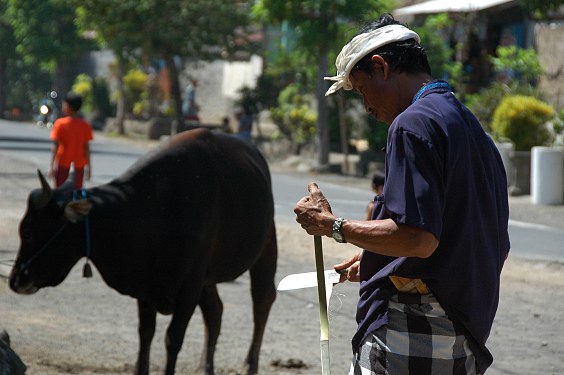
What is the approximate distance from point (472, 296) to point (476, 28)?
22.7 metres

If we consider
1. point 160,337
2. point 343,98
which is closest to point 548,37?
point 343,98

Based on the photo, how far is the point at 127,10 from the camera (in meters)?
30.2

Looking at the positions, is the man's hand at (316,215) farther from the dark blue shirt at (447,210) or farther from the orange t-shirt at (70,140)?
the orange t-shirt at (70,140)

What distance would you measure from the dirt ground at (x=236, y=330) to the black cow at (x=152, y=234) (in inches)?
25.5

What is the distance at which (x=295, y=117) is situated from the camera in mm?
26469

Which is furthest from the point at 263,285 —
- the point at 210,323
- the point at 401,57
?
the point at 401,57

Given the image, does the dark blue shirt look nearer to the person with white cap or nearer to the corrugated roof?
the person with white cap

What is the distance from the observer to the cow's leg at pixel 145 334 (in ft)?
22.2

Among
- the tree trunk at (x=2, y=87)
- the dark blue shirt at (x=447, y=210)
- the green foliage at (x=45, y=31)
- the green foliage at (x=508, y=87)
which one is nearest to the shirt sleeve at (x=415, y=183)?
the dark blue shirt at (x=447, y=210)

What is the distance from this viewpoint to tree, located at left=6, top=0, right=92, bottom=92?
45969 millimetres

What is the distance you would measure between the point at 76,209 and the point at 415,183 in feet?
11.9

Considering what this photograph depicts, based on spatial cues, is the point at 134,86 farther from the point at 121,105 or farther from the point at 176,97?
the point at 176,97

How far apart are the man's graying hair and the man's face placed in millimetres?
22

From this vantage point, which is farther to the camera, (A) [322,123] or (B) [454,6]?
(B) [454,6]
